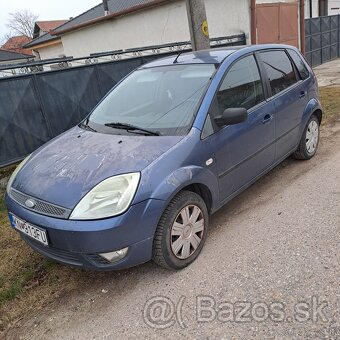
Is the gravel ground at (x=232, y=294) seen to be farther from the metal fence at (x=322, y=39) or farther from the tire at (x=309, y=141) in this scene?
the metal fence at (x=322, y=39)

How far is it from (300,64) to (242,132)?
185 centimetres

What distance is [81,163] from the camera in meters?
2.71

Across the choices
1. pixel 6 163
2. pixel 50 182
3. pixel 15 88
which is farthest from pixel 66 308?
pixel 15 88

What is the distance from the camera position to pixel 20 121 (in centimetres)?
573

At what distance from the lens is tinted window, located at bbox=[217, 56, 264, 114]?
3234 millimetres

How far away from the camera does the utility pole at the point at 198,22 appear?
617cm

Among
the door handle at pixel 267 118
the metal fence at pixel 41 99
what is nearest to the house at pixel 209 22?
the metal fence at pixel 41 99

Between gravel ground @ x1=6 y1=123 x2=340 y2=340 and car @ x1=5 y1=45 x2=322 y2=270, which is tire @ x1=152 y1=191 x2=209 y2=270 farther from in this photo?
gravel ground @ x1=6 y1=123 x2=340 y2=340

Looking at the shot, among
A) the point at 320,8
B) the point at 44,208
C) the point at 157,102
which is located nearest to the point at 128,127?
the point at 157,102

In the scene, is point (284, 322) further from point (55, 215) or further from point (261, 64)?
point (261, 64)

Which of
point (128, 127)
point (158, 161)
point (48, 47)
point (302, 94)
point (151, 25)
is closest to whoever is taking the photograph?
point (158, 161)

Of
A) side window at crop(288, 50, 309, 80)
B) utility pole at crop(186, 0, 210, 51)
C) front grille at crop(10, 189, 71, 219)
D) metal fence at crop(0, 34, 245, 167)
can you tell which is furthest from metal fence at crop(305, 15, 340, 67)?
front grille at crop(10, 189, 71, 219)

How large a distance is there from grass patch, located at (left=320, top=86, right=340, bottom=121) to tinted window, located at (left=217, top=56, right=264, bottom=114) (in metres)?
3.70

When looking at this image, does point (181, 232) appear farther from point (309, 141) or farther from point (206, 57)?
point (309, 141)
